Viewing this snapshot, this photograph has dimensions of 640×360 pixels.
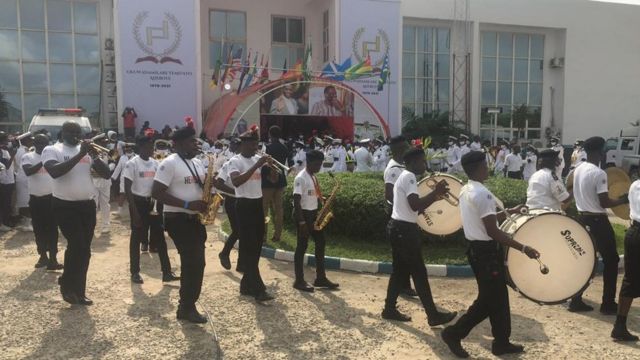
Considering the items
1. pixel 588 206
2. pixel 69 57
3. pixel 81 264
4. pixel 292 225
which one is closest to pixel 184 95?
pixel 69 57

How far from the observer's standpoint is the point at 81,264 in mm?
6035

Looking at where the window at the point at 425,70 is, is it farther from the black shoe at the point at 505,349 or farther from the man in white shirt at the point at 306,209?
the black shoe at the point at 505,349

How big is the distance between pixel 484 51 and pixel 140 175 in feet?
94.3

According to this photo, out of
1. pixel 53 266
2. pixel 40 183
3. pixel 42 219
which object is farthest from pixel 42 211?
pixel 53 266

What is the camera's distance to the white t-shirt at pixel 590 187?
233 inches

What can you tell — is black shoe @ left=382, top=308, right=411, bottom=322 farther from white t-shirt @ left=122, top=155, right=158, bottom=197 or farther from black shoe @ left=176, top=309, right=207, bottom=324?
white t-shirt @ left=122, top=155, right=158, bottom=197

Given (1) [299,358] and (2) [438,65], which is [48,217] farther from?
(2) [438,65]

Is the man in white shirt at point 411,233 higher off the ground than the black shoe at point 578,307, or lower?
higher

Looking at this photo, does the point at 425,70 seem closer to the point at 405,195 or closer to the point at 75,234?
the point at 405,195

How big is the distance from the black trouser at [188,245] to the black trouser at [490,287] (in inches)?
104

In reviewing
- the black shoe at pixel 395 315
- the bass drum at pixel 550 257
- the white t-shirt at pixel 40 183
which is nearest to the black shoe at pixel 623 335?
the bass drum at pixel 550 257

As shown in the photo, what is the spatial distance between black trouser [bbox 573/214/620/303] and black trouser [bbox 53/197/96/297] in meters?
5.53

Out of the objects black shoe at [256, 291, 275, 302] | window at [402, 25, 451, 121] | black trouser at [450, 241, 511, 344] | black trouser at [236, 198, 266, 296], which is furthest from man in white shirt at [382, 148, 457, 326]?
window at [402, 25, 451, 121]

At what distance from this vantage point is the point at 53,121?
16672 millimetres
